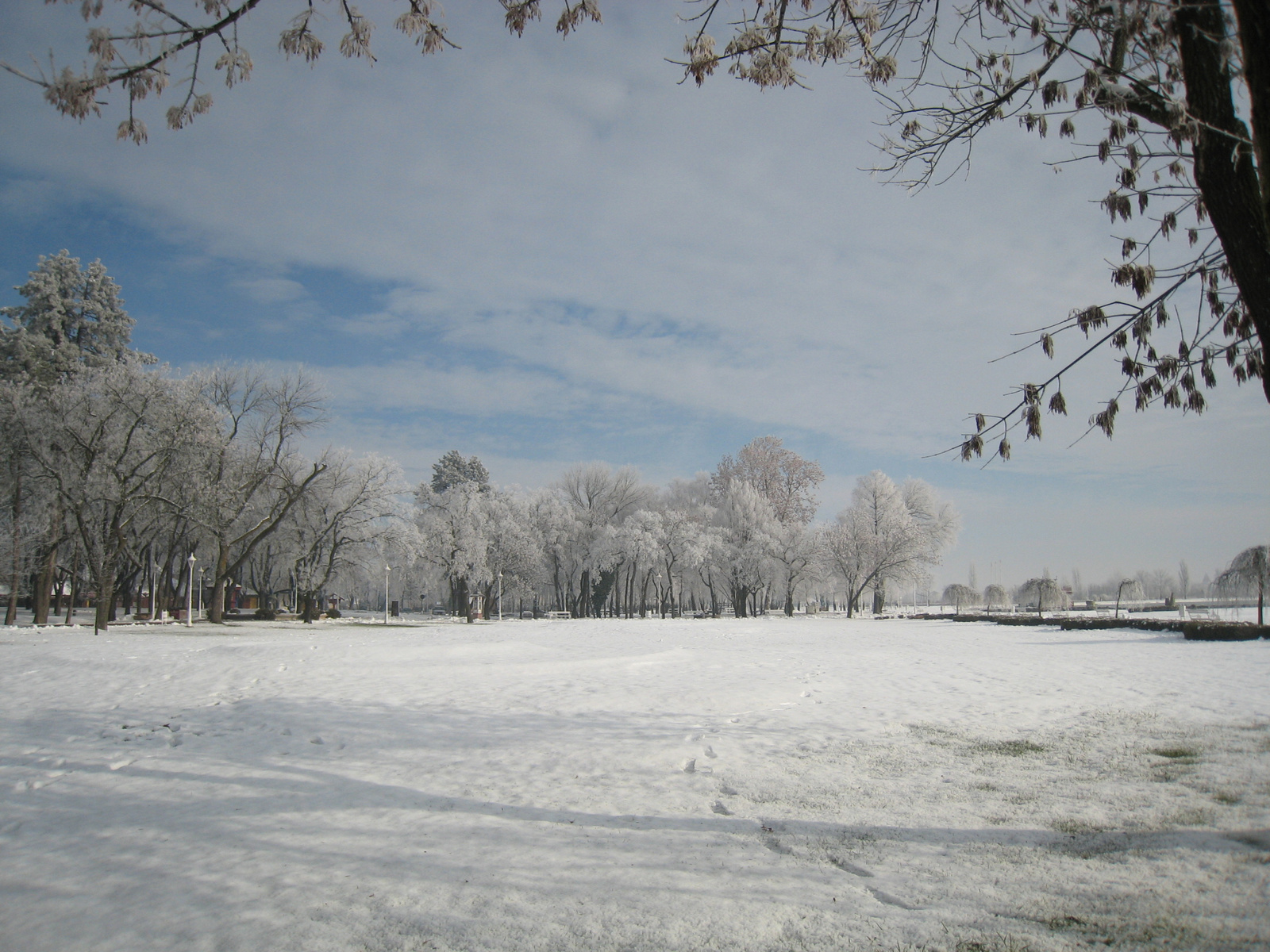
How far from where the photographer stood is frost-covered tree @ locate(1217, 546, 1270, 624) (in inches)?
1080


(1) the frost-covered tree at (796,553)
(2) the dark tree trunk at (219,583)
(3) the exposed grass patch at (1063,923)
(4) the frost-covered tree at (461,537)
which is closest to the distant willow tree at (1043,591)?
(1) the frost-covered tree at (796,553)

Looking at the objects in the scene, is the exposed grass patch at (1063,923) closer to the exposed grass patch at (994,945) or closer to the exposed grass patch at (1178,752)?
the exposed grass patch at (994,945)

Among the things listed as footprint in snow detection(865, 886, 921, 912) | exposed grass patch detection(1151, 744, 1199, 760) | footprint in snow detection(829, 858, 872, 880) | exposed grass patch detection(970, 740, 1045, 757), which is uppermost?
footprint in snow detection(865, 886, 921, 912)

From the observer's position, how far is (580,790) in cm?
604

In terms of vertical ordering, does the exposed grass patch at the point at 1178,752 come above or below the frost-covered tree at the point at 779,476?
below

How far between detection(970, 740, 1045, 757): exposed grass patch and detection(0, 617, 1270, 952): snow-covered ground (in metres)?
0.05

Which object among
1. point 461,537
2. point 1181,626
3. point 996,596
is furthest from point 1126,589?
point 461,537

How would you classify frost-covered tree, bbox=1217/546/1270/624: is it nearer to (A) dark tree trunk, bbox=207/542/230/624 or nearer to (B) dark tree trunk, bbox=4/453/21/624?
(A) dark tree trunk, bbox=207/542/230/624

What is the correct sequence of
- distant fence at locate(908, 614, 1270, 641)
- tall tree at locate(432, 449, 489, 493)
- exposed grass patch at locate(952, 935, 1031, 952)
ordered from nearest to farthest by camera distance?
exposed grass patch at locate(952, 935, 1031, 952) → distant fence at locate(908, 614, 1270, 641) → tall tree at locate(432, 449, 489, 493)

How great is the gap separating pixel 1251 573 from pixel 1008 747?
29250mm

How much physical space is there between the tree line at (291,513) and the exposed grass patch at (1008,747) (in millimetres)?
26793

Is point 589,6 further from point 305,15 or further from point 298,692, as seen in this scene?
point 298,692

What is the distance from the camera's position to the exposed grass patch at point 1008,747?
7.19 meters

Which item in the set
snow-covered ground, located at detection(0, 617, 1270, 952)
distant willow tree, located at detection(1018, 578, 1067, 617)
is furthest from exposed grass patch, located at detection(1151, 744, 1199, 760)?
distant willow tree, located at detection(1018, 578, 1067, 617)
